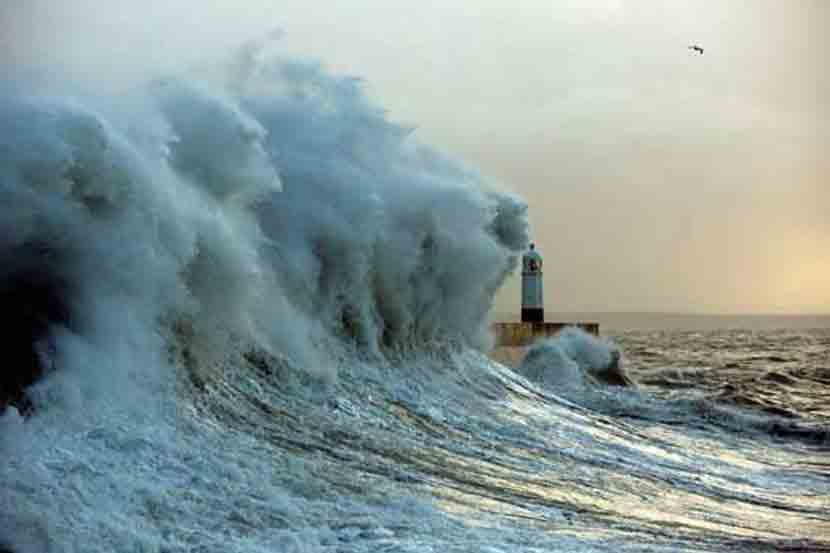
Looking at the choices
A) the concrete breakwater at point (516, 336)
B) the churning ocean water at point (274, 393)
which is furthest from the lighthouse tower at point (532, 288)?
the churning ocean water at point (274, 393)

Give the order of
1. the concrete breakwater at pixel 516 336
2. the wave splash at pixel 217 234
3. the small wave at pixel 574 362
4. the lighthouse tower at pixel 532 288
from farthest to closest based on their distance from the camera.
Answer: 1. the lighthouse tower at pixel 532 288
2. the concrete breakwater at pixel 516 336
3. the small wave at pixel 574 362
4. the wave splash at pixel 217 234

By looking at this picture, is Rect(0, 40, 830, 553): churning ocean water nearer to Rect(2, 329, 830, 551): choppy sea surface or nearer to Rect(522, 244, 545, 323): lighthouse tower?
Rect(2, 329, 830, 551): choppy sea surface

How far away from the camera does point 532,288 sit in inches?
1206

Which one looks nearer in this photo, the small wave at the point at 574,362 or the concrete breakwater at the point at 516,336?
the small wave at the point at 574,362

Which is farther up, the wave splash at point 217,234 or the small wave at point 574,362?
the wave splash at point 217,234

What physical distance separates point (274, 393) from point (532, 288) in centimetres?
2244

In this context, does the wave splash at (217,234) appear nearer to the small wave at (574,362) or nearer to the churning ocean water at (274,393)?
the churning ocean water at (274,393)

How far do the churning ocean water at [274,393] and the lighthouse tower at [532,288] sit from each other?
15839 mm

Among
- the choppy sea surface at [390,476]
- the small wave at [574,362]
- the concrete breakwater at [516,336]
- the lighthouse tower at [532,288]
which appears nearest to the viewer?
the choppy sea surface at [390,476]

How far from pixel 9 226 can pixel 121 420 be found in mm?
1678

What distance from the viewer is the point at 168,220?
836 cm

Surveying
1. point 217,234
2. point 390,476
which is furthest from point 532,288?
point 390,476

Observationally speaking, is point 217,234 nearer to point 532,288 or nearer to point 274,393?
point 274,393

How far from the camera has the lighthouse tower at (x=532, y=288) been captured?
30562 millimetres
